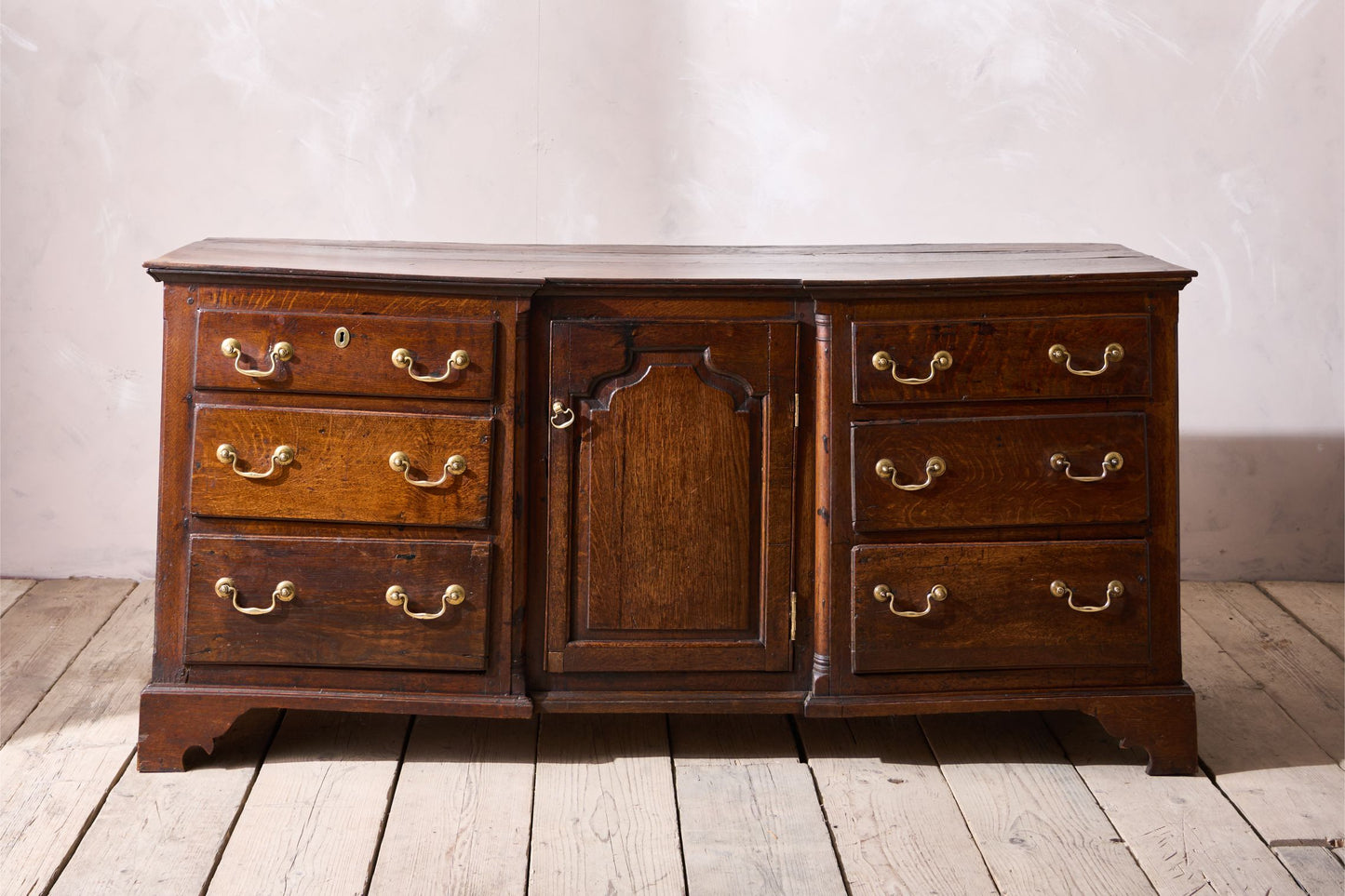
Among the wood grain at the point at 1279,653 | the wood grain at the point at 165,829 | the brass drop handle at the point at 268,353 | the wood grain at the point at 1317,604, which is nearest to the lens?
the wood grain at the point at 165,829

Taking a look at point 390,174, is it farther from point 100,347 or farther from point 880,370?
point 880,370

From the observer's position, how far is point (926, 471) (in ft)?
6.52

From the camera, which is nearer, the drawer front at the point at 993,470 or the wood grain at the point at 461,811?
the wood grain at the point at 461,811

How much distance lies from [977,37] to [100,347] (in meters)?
1.98

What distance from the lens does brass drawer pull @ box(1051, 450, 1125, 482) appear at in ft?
6.51

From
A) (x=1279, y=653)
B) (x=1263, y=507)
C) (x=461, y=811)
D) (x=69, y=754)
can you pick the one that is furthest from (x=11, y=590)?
(x=1263, y=507)

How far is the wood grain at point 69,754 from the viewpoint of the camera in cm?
181

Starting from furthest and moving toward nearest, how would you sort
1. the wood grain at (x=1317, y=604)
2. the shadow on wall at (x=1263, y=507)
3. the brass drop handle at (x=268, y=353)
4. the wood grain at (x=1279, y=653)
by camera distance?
the shadow on wall at (x=1263, y=507) → the wood grain at (x=1317, y=604) → the wood grain at (x=1279, y=653) → the brass drop handle at (x=268, y=353)

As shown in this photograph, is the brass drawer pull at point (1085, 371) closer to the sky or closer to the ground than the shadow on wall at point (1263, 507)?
closer to the sky

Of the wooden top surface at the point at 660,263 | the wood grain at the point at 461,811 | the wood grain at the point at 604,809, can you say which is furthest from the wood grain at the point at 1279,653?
the wood grain at the point at 461,811

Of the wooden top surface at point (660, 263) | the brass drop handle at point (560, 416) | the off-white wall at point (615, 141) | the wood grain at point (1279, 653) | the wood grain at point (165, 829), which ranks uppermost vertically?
the off-white wall at point (615, 141)

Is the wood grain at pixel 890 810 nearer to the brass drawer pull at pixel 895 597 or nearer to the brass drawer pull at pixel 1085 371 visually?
the brass drawer pull at pixel 895 597

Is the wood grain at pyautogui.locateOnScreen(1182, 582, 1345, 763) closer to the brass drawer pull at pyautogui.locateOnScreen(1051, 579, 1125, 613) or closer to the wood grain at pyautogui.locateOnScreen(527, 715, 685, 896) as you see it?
the brass drawer pull at pyautogui.locateOnScreen(1051, 579, 1125, 613)

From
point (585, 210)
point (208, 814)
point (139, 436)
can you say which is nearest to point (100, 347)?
point (139, 436)
